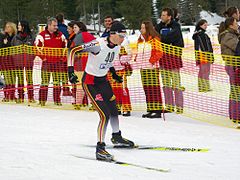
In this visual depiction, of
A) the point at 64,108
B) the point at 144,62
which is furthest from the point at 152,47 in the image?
the point at 64,108

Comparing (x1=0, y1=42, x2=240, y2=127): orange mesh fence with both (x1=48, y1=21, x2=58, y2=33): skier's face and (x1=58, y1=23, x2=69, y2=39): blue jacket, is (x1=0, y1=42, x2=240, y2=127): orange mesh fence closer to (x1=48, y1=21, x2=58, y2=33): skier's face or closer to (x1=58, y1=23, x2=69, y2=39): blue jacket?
(x1=48, y1=21, x2=58, y2=33): skier's face

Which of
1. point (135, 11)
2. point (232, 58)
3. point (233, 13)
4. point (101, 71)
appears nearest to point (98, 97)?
point (101, 71)

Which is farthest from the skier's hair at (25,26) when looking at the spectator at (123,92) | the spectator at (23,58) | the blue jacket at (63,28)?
the spectator at (123,92)

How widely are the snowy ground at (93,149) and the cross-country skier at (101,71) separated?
400mm

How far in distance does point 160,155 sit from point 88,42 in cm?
181

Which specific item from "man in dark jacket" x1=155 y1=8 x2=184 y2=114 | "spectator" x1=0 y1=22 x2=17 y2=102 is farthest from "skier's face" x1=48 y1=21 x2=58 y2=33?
"man in dark jacket" x1=155 y1=8 x2=184 y2=114

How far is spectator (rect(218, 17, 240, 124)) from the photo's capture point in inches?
317

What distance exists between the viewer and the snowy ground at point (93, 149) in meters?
5.16

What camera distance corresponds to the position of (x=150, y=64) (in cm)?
888

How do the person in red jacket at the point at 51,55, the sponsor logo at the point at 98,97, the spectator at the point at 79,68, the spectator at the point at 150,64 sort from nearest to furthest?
the sponsor logo at the point at 98,97
the spectator at the point at 150,64
the spectator at the point at 79,68
the person in red jacket at the point at 51,55

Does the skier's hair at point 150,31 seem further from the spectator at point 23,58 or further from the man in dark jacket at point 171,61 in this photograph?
the spectator at point 23,58

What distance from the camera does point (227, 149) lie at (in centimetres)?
657

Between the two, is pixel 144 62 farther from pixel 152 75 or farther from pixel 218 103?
pixel 218 103

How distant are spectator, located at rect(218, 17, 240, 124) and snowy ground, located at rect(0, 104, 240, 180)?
0.47m
